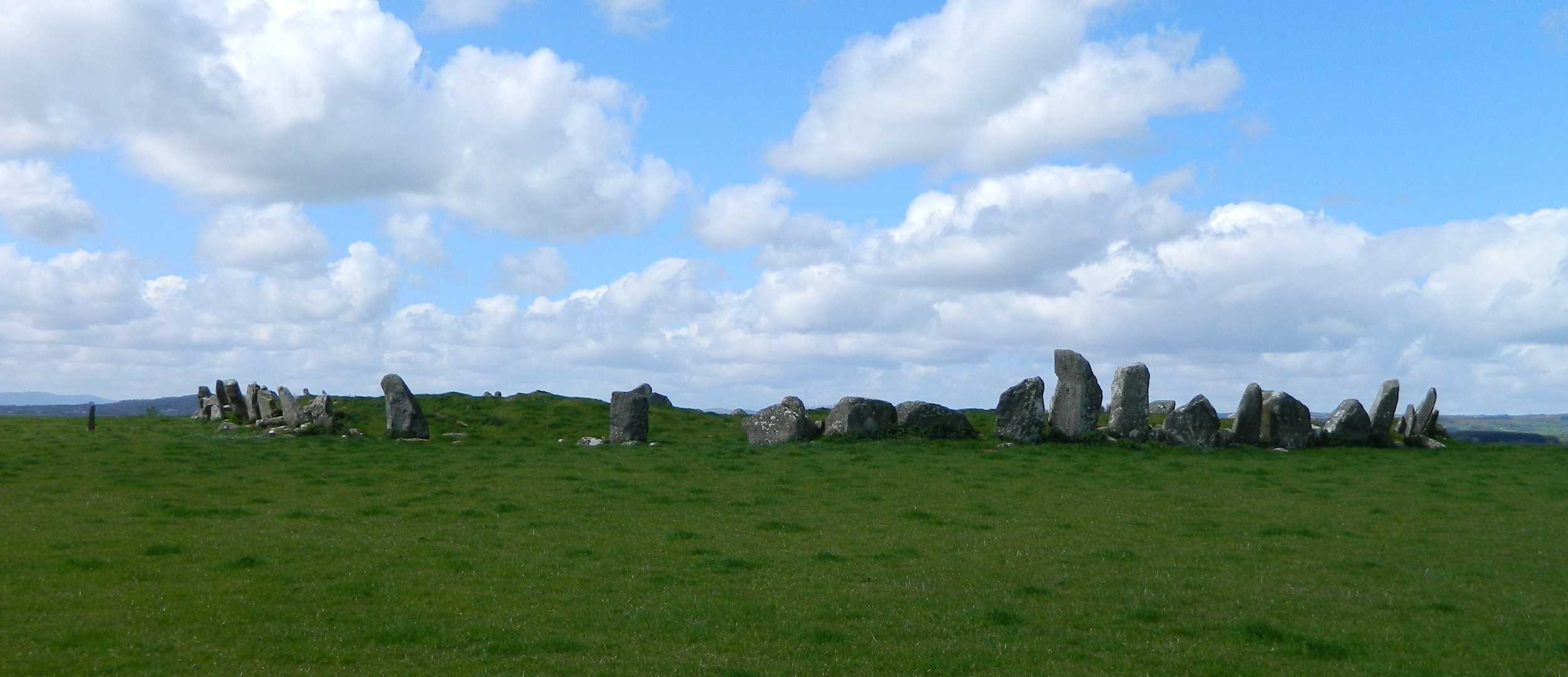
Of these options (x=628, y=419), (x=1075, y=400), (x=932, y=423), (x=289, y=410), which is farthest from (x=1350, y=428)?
(x=289, y=410)

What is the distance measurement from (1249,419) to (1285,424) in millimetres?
1142

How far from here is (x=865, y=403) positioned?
115ft

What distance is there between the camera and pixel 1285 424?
113ft

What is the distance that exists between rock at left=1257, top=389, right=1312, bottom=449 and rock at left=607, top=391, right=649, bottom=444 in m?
20.0

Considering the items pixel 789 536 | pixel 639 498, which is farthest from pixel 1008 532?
pixel 639 498

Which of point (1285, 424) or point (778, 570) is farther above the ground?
point (1285, 424)

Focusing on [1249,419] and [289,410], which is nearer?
[1249,419]

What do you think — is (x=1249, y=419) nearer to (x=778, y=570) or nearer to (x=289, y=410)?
(x=778, y=570)

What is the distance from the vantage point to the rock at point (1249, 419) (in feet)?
113

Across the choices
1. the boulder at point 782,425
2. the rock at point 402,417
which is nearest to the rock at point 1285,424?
the boulder at point 782,425

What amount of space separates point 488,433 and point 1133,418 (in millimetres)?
23004

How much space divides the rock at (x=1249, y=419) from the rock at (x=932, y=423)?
319 inches

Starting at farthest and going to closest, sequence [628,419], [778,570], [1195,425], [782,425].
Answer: [628,419]
[782,425]
[1195,425]
[778,570]

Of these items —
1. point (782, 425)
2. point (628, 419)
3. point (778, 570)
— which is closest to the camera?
point (778, 570)
